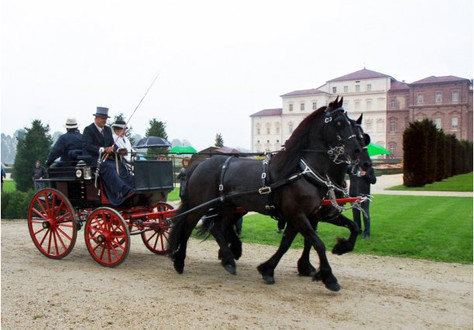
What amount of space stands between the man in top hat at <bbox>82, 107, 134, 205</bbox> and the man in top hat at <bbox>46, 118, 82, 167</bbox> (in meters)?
0.36

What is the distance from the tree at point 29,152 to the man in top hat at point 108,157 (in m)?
13.4

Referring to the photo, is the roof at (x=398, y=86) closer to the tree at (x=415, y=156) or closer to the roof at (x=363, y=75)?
the roof at (x=363, y=75)

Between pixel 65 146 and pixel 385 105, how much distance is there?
64486mm

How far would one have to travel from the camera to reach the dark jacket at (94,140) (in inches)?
266

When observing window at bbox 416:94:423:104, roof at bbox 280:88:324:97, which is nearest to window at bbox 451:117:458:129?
window at bbox 416:94:423:104

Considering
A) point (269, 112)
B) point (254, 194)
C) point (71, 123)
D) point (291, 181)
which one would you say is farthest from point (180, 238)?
point (269, 112)

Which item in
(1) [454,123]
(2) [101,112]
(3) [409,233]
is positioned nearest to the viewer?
(2) [101,112]

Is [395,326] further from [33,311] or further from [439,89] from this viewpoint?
[439,89]

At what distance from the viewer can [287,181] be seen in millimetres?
5379

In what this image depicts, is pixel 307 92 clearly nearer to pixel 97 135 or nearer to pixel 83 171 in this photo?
pixel 97 135

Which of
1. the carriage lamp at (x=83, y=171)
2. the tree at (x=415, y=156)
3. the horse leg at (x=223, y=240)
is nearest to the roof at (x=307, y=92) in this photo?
the tree at (x=415, y=156)

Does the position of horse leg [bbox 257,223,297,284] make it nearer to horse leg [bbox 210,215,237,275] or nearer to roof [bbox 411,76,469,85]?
horse leg [bbox 210,215,237,275]

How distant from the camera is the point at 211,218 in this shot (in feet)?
21.0

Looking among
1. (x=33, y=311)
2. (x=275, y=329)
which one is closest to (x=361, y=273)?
(x=275, y=329)
